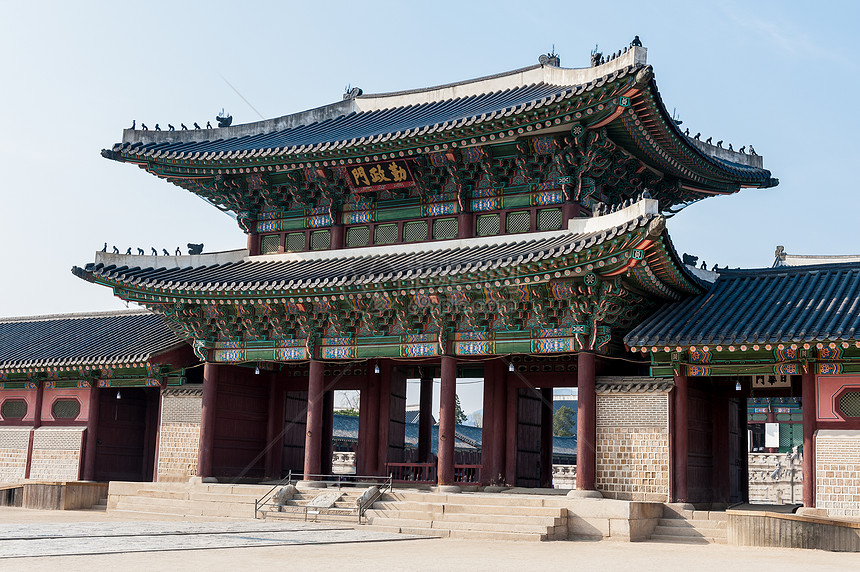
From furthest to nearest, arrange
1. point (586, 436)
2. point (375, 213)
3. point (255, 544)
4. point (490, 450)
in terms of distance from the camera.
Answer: point (375, 213) → point (490, 450) → point (586, 436) → point (255, 544)

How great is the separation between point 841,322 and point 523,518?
7.36 meters

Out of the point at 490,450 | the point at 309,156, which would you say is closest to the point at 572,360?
the point at 490,450

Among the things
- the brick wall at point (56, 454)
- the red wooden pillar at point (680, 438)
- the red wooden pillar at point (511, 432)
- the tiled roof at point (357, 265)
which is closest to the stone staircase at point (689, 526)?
the red wooden pillar at point (680, 438)

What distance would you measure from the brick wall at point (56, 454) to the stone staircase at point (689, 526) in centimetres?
1729

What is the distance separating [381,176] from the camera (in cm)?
2403

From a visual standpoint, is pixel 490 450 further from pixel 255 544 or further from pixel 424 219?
pixel 255 544

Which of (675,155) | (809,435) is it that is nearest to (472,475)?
(809,435)

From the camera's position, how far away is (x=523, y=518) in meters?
18.7

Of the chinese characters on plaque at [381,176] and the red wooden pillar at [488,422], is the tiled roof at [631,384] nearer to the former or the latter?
the red wooden pillar at [488,422]

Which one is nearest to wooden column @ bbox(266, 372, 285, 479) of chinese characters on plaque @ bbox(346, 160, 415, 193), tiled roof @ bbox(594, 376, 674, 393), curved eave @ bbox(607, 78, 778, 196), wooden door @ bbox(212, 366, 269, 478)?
wooden door @ bbox(212, 366, 269, 478)

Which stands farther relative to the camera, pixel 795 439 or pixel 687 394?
pixel 795 439

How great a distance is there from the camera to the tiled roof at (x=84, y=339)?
87.0ft

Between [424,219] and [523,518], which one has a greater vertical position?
[424,219]

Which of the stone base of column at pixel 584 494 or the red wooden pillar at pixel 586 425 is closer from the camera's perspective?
the stone base of column at pixel 584 494
